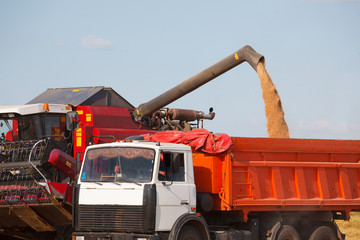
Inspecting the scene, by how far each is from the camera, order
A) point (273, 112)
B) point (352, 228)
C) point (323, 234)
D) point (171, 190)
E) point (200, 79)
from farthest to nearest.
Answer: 1. point (352, 228)
2. point (200, 79)
3. point (273, 112)
4. point (323, 234)
5. point (171, 190)

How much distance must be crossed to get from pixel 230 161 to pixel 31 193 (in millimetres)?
4229

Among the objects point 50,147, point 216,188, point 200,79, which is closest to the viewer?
point 216,188

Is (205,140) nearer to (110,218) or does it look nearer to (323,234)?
(110,218)

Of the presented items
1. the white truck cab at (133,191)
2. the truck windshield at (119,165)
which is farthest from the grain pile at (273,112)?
the truck windshield at (119,165)

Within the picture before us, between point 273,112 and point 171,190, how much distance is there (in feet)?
16.5

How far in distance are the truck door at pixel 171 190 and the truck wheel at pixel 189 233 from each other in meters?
0.28

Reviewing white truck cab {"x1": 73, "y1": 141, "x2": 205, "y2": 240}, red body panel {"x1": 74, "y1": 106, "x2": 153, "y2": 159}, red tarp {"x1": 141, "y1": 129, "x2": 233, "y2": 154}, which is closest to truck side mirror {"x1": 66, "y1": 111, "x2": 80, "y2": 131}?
red body panel {"x1": 74, "y1": 106, "x2": 153, "y2": 159}

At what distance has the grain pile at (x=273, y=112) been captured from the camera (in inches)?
589

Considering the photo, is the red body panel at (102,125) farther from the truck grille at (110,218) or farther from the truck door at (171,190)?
the truck door at (171,190)

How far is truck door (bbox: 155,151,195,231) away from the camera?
10680mm

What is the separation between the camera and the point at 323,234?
1375 cm

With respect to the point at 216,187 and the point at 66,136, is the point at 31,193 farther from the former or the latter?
the point at 216,187

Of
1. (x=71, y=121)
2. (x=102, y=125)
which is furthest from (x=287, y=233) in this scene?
(x=102, y=125)

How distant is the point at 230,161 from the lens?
11977 millimetres
